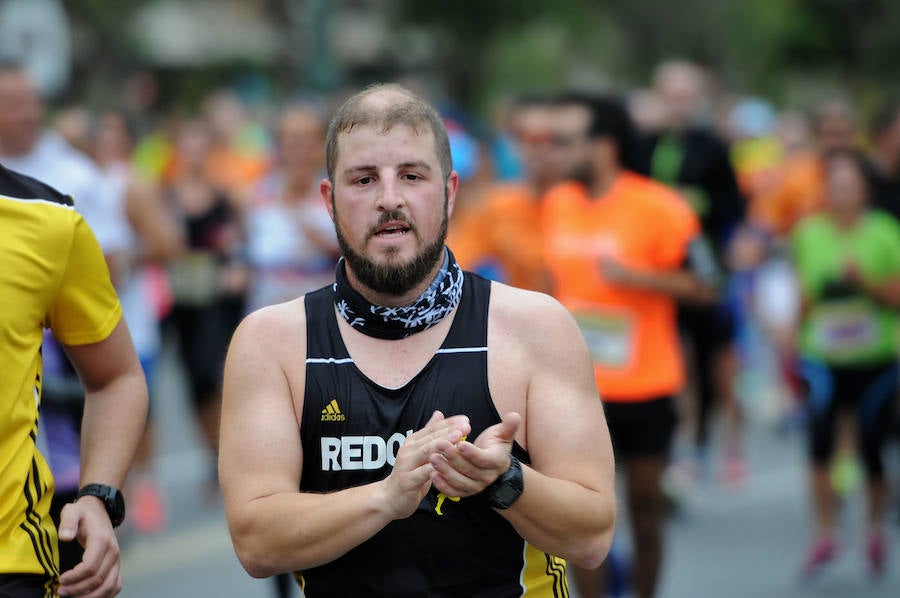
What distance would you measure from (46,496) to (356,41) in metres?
49.9

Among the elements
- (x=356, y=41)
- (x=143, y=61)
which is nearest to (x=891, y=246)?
(x=143, y=61)

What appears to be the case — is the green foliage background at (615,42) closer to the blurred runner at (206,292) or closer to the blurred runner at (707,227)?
the blurred runner at (206,292)

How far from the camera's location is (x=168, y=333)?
11.0 meters

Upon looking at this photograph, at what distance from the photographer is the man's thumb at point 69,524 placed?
10.7 feet

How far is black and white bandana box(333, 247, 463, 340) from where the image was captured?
321 cm

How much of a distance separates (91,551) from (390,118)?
1125mm

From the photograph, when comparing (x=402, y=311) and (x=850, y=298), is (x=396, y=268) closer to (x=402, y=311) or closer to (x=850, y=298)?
(x=402, y=311)

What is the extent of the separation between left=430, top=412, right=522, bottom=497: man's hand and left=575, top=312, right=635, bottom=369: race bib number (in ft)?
11.9

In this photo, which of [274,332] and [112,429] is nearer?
[274,332]

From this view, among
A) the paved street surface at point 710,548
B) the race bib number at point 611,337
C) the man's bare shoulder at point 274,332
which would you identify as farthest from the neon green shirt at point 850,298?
the man's bare shoulder at point 274,332

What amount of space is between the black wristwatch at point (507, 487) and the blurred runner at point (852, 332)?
539 cm

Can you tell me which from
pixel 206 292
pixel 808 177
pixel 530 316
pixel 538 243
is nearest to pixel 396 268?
pixel 530 316

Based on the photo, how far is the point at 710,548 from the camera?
8.48 meters

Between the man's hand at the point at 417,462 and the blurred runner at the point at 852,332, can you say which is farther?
the blurred runner at the point at 852,332
